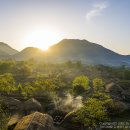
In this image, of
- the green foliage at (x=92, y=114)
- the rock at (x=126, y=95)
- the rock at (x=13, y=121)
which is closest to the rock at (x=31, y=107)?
the rock at (x=13, y=121)

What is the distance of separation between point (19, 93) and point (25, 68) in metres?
80.1

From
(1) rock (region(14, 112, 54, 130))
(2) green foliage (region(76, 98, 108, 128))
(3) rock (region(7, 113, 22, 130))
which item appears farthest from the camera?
(3) rock (region(7, 113, 22, 130))

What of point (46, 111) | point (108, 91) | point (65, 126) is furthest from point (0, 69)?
point (65, 126)

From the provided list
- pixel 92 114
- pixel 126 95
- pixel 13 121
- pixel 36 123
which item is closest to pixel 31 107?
pixel 13 121

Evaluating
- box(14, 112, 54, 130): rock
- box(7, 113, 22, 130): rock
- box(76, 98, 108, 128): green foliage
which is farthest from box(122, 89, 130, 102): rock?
box(14, 112, 54, 130): rock

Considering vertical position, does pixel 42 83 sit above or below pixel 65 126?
above

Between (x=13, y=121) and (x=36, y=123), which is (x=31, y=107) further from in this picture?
(x=36, y=123)

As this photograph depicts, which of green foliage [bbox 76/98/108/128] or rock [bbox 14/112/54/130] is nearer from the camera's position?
rock [bbox 14/112/54/130]

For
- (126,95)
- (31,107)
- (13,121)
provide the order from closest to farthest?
(13,121) → (31,107) → (126,95)

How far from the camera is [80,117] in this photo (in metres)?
43.4

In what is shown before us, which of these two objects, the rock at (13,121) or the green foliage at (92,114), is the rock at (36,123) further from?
the rock at (13,121)

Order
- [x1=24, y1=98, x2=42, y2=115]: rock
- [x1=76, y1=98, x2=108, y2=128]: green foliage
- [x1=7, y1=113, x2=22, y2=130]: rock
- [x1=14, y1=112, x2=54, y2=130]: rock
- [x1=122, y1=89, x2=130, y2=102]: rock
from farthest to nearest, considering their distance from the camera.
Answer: [x1=122, y1=89, x2=130, y2=102]: rock, [x1=24, y1=98, x2=42, y2=115]: rock, [x1=7, y1=113, x2=22, y2=130]: rock, [x1=76, y1=98, x2=108, y2=128]: green foliage, [x1=14, y1=112, x2=54, y2=130]: rock

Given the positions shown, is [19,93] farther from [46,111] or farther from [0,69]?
[0,69]

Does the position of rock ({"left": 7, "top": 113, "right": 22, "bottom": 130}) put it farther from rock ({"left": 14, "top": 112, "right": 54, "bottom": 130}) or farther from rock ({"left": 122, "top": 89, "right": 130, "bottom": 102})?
rock ({"left": 122, "top": 89, "right": 130, "bottom": 102})
